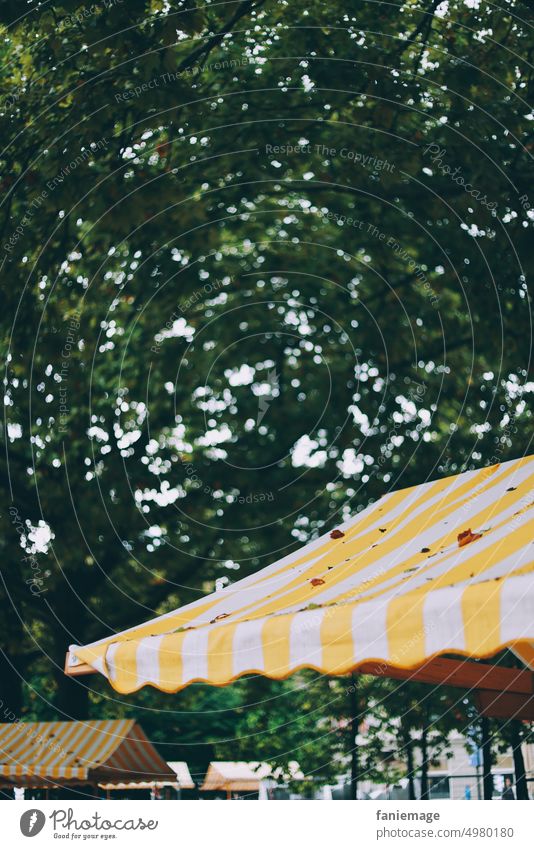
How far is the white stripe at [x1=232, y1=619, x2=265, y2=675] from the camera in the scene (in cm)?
520

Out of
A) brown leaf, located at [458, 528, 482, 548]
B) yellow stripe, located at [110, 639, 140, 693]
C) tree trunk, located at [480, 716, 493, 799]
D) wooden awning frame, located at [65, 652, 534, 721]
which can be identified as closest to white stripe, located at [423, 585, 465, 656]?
brown leaf, located at [458, 528, 482, 548]

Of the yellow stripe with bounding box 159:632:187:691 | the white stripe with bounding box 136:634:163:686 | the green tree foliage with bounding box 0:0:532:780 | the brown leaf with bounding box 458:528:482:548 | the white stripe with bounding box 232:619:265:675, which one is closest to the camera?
the white stripe with bounding box 232:619:265:675

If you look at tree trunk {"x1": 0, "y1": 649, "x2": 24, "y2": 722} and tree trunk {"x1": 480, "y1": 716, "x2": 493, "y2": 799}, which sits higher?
tree trunk {"x1": 0, "y1": 649, "x2": 24, "y2": 722}

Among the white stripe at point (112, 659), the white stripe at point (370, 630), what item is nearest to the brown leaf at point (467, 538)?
the white stripe at point (370, 630)

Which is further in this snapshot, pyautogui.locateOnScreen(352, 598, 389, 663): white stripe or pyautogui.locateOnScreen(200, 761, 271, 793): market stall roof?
pyautogui.locateOnScreen(200, 761, 271, 793): market stall roof

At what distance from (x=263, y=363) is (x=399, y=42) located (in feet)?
23.9

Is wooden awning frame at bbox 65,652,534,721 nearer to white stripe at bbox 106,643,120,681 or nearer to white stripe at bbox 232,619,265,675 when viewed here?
white stripe at bbox 106,643,120,681

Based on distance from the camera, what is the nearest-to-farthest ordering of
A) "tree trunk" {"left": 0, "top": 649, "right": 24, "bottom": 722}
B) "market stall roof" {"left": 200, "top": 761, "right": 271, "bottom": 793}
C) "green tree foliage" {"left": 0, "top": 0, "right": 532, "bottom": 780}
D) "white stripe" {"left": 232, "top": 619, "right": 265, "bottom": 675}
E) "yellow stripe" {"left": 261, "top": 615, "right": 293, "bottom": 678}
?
"yellow stripe" {"left": 261, "top": 615, "right": 293, "bottom": 678} < "white stripe" {"left": 232, "top": 619, "right": 265, "bottom": 675} < "green tree foliage" {"left": 0, "top": 0, "right": 532, "bottom": 780} < "tree trunk" {"left": 0, "top": 649, "right": 24, "bottom": 722} < "market stall roof" {"left": 200, "top": 761, "right": 271, "bottom": 793}

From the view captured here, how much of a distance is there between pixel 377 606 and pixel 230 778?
36.0 metres

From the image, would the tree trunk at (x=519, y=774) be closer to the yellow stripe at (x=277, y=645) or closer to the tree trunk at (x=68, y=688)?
the tree trunk at (x=68, y=688)

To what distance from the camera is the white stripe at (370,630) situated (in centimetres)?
458

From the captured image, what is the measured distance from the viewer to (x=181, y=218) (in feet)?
47.9

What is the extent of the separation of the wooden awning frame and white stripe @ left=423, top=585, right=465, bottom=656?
194cm

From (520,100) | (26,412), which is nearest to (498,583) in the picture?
(520,100)
